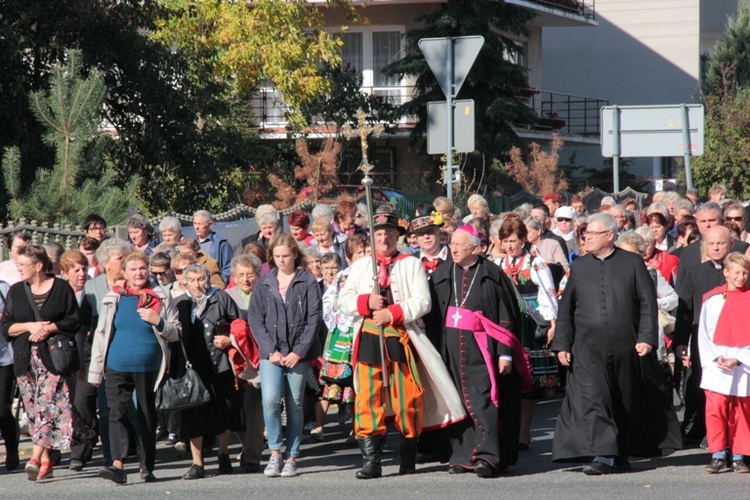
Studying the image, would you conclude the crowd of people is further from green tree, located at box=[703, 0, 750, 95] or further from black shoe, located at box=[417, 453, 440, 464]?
green tree, located at box=[703, 0, 750, 95]

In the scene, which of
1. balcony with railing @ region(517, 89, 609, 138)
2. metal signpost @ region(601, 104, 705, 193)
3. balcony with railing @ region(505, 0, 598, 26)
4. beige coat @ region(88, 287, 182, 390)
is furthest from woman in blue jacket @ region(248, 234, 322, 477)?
balcony with railing @ region(517, 89, 609, 138)

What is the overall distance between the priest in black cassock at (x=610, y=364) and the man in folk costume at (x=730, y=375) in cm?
29

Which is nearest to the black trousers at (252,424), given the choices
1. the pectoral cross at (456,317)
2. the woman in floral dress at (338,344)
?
the woman in floral dress at (338,344)

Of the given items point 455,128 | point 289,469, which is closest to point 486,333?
point 289,469

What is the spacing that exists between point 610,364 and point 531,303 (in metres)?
1.56

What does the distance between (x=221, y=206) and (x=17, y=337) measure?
1426cm

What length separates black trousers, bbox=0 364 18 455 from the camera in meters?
9.76

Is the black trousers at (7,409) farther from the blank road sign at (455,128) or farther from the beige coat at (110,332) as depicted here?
the blank road sign at (455,128)

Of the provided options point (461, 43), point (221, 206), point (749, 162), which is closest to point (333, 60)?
point (221, 206)

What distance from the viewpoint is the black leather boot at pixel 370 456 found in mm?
9148

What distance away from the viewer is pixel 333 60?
2631cm

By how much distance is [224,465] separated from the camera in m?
9.61

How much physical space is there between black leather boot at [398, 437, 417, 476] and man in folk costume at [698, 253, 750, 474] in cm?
211

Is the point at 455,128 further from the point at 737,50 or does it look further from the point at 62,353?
the point at 737,50
